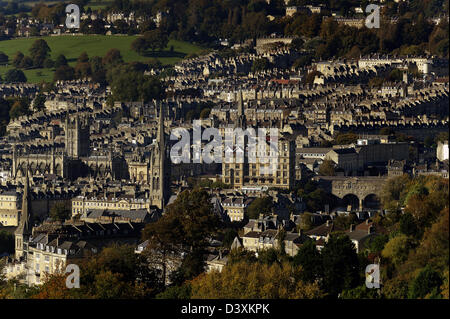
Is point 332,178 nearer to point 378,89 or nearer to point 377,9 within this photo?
point 378,89

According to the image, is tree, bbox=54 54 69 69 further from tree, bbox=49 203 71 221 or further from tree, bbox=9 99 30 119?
tree, bbox=49 203 71 221

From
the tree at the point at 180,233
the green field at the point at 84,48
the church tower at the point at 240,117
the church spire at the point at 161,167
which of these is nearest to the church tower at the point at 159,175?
the church spire at the point at 161,167

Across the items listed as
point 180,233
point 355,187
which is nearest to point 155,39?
point 355,187

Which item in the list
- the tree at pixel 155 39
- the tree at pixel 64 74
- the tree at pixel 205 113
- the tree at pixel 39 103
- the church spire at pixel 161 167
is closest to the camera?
the church spire at pixel 161 167

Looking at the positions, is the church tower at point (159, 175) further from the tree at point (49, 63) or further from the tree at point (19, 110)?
the tree at point (49, 63)

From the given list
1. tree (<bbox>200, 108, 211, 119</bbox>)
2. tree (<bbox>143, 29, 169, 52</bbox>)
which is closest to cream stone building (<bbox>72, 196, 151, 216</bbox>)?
tree (<bbox>200, 108, 211, 119</bbox>)

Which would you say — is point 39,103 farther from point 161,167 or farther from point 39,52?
point 161,167
